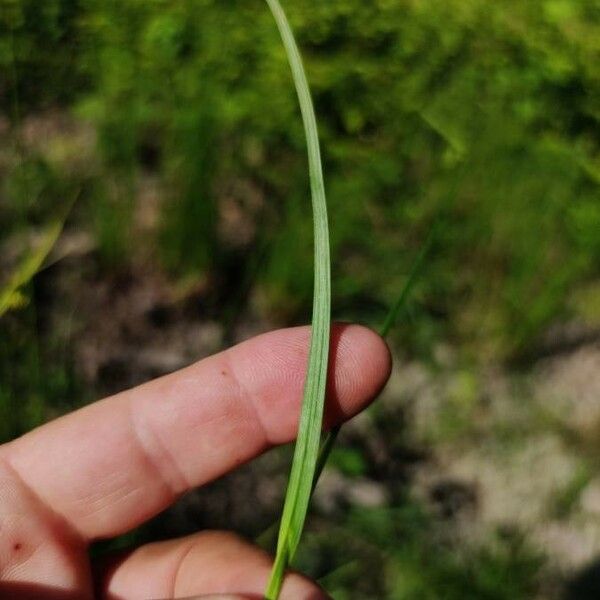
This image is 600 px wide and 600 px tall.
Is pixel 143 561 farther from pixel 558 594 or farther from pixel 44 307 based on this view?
pixel 558 594

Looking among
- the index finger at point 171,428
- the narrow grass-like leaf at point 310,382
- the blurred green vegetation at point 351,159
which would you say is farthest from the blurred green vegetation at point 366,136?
the narrow grass-like leaf at point 310,382

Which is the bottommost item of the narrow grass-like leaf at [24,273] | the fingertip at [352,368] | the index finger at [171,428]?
the narrow grass-like leaf at [24,273]

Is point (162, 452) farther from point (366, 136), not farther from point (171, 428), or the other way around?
point (366, 136)

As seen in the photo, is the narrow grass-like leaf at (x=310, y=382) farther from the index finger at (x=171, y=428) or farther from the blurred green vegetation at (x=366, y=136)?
the blurred green vegetation at (x=366, y=136)

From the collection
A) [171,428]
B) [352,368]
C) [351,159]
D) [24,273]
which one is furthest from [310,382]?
[351,159]

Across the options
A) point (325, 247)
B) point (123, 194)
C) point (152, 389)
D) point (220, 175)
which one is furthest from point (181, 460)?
point (220, 175)

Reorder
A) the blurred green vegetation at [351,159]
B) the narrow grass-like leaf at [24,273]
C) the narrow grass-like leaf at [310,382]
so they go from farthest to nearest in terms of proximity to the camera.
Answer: the blurred green vegetation at [351,159]
the narrow grass-like leaf at [24,273]
the narrow grass-like leaf at [310,382]
